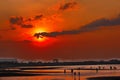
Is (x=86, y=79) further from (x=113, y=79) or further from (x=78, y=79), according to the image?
(x=113, y=79)

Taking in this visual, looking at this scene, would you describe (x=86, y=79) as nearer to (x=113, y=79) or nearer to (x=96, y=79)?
(x=96, y=79)

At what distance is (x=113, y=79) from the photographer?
7125 centimetres

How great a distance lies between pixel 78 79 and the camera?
3049 inches

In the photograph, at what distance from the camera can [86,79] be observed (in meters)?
76.6

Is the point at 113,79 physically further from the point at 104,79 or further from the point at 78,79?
the point at 78,79

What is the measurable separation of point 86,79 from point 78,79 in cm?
181

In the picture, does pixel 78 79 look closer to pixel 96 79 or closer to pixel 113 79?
pixel 96 79

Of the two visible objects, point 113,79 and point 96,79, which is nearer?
point 113,79

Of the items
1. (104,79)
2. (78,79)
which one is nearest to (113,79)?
(104,79)

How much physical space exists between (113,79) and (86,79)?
7225mm

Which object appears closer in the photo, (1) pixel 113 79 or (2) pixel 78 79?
(1) pixel 113 79

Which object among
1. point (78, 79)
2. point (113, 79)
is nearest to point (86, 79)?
point (78, 79)
